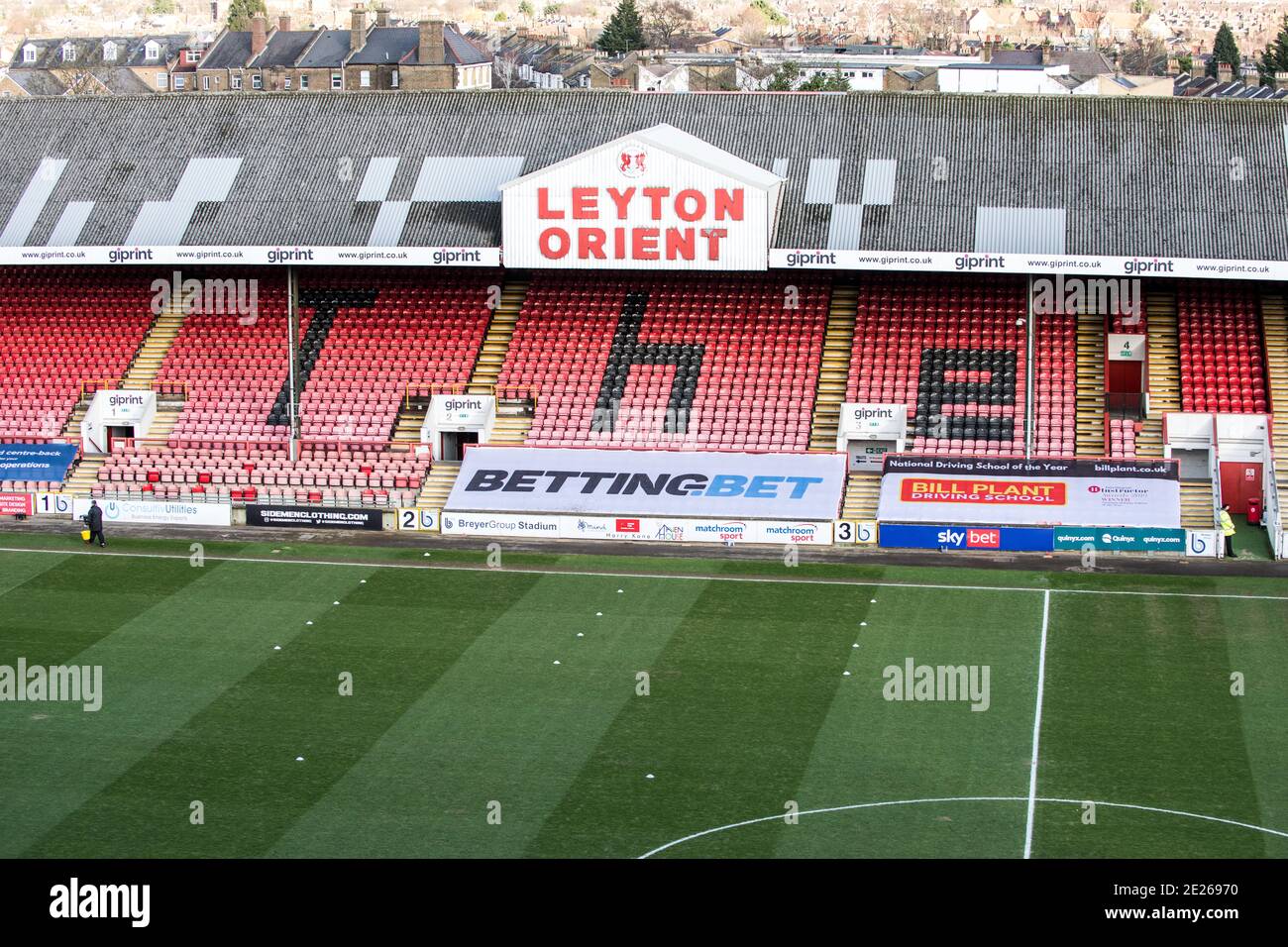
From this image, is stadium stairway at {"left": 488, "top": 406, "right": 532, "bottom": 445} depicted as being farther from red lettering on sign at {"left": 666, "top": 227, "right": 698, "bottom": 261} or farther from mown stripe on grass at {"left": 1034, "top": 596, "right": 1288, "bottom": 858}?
mown stripe on grass at {"left": 1034, "top": 596, "right": 1288, "bottom": 858}

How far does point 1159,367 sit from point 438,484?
62.9ft

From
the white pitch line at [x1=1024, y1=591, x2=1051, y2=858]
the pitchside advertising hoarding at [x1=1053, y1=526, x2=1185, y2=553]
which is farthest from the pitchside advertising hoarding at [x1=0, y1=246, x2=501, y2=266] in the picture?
the white pitch line at [x1=1024, y1=591, x2=1051, y2=858]

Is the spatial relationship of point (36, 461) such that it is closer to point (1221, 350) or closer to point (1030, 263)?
point (1030, 263)

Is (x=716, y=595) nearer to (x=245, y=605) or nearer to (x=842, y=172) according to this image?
(x=245, y=605)

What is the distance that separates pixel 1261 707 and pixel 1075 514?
12.4m

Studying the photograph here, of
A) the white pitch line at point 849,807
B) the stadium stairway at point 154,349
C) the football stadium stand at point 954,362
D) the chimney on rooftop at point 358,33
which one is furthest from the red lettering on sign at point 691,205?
the chimney on rooftop at point 358,33

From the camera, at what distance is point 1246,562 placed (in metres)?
40.9

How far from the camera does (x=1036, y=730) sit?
2955 cm

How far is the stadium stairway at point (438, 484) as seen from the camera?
45969 mm

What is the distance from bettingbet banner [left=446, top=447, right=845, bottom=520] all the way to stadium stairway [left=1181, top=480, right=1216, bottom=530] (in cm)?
835

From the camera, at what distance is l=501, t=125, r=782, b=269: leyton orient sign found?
45.8 meters

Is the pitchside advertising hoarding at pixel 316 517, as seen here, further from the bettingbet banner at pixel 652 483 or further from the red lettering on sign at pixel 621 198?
the red lettering on sign at pixel 621 198

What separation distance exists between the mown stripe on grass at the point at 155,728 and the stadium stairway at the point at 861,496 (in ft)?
39.7
